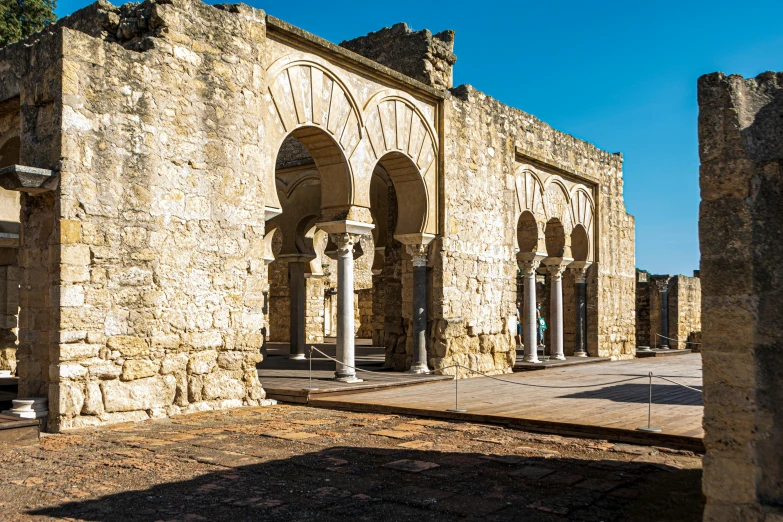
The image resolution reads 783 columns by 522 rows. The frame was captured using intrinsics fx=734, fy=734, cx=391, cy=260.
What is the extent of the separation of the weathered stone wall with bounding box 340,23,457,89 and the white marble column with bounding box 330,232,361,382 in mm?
3328

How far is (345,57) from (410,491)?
256 inches

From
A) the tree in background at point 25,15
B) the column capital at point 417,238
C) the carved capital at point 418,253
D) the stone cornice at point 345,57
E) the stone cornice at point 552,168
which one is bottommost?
the carved capital at point 418,253

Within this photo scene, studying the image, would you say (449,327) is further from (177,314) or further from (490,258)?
(177,314)

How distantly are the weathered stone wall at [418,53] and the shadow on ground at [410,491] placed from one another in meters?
7.45

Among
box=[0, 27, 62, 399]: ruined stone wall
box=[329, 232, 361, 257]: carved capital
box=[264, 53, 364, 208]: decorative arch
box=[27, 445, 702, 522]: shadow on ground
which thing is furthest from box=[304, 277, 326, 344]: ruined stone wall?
box=[27, 445, 702, 522]: shadow on ground

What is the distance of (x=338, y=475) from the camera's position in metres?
4.93

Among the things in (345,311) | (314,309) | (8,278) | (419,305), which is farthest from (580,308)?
(8,278)

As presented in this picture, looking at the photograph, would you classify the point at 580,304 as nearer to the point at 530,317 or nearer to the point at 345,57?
the point at 530,317

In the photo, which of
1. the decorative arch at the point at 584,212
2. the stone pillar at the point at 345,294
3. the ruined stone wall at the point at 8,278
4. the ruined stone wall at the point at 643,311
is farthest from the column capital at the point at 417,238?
the ruined stone wall at the point at 643,311

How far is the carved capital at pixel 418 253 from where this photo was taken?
36.2ft

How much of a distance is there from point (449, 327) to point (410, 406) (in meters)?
3.52

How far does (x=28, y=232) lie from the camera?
6.94 m

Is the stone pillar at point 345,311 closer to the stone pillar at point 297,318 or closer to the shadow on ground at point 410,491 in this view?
the shadow on ground at point 410,491

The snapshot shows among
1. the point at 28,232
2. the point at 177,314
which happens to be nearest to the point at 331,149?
the point at 177,314
